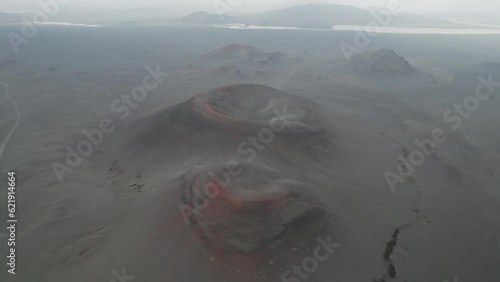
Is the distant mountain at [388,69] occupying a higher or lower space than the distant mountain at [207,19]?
lower

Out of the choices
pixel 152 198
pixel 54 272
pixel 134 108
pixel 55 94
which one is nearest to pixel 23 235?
pixel 54 272

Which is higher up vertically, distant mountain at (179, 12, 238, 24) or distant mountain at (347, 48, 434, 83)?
distant mountain at (179, 12, 238, 24)

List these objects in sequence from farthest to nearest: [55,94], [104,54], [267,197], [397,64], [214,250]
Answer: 1. [104,54]
2. [397,64]
3. [55,94]
4. [267,197]
5. [214,250]

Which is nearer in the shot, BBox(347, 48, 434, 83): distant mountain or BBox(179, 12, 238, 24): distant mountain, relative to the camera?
BBox(347, 48, 434, 83): distant mountain

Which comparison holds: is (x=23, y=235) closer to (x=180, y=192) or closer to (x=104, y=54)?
(x=180, y=192)

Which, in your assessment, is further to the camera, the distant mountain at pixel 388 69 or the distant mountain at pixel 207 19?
the distant mountain at pixel 207 19

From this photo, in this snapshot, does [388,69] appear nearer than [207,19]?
Yes

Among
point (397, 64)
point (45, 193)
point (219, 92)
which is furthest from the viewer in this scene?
point (397, 64)

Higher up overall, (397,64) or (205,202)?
(397,64)
